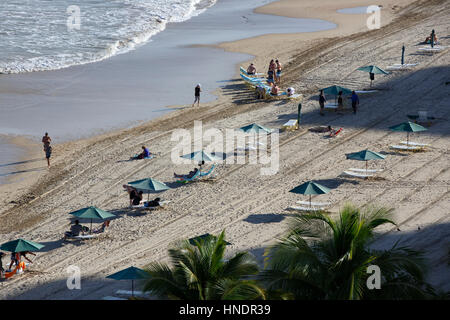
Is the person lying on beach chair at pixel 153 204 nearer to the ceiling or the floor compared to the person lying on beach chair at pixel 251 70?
nearer to the floor

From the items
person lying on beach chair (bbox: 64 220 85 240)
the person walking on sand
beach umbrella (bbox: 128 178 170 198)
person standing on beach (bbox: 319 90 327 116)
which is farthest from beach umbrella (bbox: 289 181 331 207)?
the person walking on sand

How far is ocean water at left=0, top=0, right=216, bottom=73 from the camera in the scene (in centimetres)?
4100

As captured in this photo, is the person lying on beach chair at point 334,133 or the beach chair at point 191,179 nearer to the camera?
the beach chair at point 191,179

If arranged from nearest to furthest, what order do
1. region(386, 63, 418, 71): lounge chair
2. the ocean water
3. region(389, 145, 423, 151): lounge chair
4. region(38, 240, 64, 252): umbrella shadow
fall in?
1. region(38, 240, 64, 252): umbrella shadow
2. region(389, 145, 423, 151): lounge chair
3. region(386, 63, 418, 71): lounge chair
4. the ocean water

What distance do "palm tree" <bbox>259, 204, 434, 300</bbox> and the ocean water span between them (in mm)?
30143

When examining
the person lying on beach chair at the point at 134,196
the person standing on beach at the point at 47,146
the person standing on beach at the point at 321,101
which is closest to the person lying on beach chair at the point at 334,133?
the person standing on beach at the point at 321,101

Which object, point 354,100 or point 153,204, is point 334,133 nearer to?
point 354,100

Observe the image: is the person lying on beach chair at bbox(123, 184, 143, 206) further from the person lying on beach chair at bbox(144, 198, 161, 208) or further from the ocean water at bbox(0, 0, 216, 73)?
the ocean water at bbox(0, 0, 216, 73)

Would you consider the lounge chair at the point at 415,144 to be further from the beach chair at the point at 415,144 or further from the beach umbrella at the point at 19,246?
the beach umbrella at the point at 19,246

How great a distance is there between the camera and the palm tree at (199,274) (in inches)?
445

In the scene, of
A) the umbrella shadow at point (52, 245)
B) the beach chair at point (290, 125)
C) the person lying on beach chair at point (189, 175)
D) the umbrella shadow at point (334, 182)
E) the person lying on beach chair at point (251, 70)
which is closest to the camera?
the umbrella shadow at point (52, 245)

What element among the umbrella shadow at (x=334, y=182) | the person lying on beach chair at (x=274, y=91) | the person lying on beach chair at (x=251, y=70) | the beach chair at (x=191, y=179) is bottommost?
the beach chair at (x=191, y=179)

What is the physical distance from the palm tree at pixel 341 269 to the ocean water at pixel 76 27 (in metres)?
30.1

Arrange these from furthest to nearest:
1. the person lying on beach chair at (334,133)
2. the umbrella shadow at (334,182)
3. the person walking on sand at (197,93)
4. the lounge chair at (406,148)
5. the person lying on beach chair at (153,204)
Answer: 1. the person walking on sand at (197,93)
2. the person lying on beach chair at (334,133)
3. the lounge chair at (406,148)
4. the umbrella shadow at (334,182)
5. the person lying on beach chair at (153,204)
